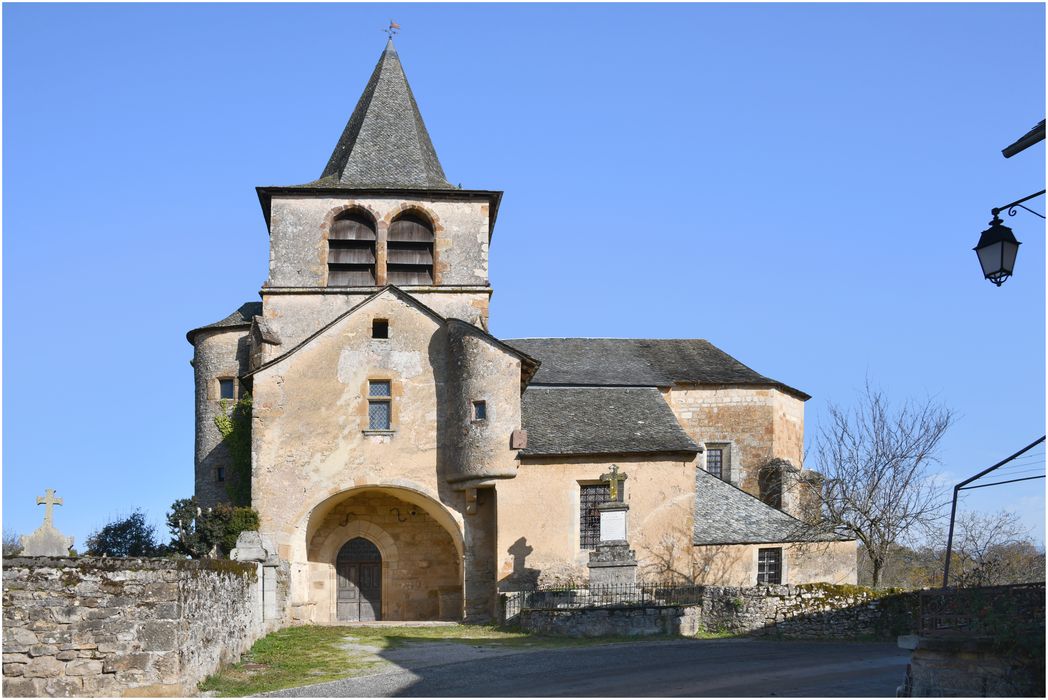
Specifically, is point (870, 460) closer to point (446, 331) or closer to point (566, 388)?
point (566, 388)

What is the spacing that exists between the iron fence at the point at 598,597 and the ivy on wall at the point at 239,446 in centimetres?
756

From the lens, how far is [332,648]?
18812mm

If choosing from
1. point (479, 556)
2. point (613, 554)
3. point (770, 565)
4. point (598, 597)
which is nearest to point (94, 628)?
point (598, 597)

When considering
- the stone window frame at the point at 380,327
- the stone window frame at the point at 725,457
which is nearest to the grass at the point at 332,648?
the stone window frame at the point at 380,327

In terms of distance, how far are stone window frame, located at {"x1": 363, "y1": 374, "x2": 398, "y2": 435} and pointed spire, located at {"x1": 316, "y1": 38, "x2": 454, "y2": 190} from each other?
5.84 metres

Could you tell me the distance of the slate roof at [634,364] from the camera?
106 ft

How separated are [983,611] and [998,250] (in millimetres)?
3461

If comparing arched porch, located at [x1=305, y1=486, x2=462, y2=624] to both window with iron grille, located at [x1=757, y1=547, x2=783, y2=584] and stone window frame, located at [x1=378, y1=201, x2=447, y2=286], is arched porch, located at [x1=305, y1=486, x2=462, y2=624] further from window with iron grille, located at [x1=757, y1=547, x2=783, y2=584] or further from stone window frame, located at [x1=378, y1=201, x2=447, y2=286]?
window with iron grille, located at [x1=757, y1=547, x2=783, y2=584]

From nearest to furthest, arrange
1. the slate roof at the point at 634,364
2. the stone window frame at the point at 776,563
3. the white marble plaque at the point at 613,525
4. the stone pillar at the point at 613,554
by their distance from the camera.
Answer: the stone pillar at the point at 613,554
the white marble plaque at the point at 613,525
the stone window frame at the point at 776,563
the slate roof at the point at 634,364

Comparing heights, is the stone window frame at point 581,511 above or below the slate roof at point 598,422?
below

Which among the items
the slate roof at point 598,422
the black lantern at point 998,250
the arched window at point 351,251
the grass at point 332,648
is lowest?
the grass at point 332,648

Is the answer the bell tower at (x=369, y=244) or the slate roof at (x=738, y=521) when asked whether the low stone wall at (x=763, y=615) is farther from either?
the bell tower at (x=369, y=244)

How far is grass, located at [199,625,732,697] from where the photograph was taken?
566 inches

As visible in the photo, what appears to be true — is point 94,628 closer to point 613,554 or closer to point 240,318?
point 613,554
